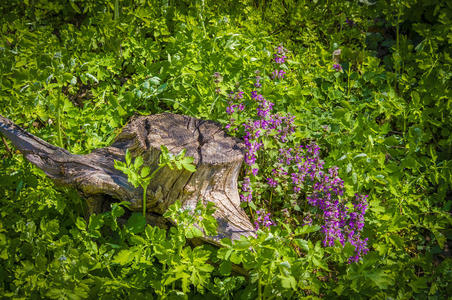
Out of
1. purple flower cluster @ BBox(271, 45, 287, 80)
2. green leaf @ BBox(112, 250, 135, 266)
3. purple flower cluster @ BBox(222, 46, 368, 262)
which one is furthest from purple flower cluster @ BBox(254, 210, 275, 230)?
purple flower cluster @ BBox(271, 45, 287, 80)

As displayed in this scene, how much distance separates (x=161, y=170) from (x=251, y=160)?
621 millimetres

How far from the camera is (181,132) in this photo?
253cm

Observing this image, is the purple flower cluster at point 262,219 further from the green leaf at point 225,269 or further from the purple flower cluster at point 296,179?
the green leaf at point 225,269

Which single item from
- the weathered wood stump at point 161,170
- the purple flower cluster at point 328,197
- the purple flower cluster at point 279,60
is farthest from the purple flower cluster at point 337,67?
the weathered wood stump at point 161,170

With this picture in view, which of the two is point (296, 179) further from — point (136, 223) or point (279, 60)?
point (136, 223)

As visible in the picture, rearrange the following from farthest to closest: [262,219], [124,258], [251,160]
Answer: [262,219] < [251,160] < [124,258]

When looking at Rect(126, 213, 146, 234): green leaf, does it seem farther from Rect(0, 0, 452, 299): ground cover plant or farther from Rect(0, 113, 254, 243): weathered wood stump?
Rect(0, 113, 254, 243): weathered wood stump

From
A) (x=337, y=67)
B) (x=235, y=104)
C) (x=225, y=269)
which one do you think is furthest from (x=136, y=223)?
→ (x=337, y=67)

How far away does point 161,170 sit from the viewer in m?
2.36

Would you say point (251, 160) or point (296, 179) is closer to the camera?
point (251, 160)

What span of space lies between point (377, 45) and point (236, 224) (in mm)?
3349

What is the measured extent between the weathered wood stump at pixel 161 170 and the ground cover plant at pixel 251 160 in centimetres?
14

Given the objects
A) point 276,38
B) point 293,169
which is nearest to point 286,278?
point 293,169

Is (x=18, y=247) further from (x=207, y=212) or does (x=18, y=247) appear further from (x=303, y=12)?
(x=303, y=12)
